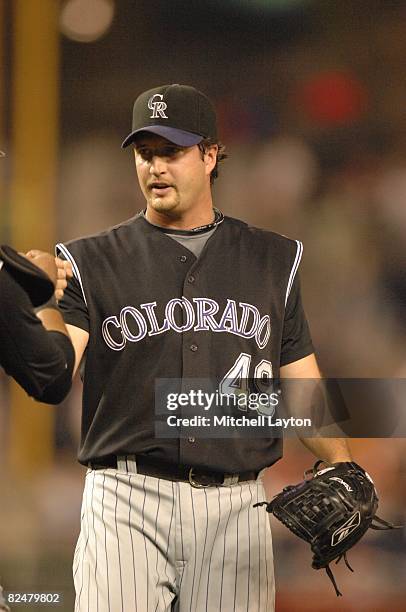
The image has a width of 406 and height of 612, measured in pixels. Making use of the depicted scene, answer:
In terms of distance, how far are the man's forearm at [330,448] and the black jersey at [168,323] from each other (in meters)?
0.12

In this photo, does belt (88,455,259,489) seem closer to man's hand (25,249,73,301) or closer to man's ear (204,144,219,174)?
man's hand (25,249,73,301)

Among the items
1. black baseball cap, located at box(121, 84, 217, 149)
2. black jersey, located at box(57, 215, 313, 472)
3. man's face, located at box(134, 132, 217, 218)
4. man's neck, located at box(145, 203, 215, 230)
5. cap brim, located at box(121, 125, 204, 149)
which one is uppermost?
black baseball cap, located at box(121, 84, 217, 149)

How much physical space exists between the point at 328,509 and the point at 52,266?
0.78 meters

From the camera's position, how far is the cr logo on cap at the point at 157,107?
7.54 feet

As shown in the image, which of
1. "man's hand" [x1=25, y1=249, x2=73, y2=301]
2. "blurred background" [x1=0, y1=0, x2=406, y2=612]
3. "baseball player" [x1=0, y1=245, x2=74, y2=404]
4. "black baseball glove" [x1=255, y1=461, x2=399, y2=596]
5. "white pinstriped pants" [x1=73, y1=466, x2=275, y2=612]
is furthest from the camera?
"blurred background" [x1=0, y1=0, x2=406, y2=612]

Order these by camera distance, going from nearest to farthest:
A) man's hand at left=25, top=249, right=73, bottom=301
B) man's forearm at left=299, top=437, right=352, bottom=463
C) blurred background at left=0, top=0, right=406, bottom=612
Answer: man's hand at left=25, top=249, right=73, bottom=301, man's forearm at left=299, top=437, right=352, bottom=463, blurred background at left=0, top=0, right=406, bottom=612

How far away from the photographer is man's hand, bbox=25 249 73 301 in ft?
6.10

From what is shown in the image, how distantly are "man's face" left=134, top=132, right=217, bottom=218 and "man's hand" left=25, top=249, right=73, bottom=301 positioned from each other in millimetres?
358

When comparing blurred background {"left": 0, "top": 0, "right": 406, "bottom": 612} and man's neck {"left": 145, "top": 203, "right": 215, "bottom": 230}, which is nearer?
man's neck {"left": 145, "top": 203, "right": 215, "bottom": 230}

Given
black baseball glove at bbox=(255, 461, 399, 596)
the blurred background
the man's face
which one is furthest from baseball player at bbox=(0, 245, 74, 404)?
the blurred background

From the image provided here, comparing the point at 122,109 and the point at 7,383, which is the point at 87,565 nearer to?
the point at 7,383

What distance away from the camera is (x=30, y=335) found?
1688 millimetres

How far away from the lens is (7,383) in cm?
277

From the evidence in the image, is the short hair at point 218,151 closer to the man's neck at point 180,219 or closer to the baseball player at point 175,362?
the baseball player at point 175,362
